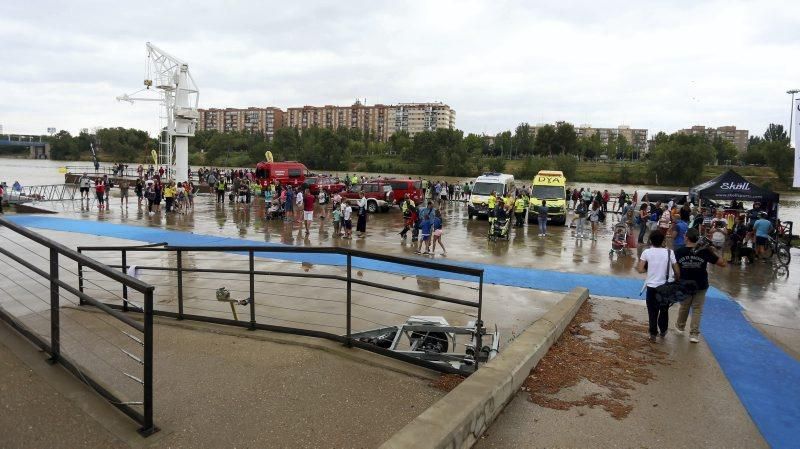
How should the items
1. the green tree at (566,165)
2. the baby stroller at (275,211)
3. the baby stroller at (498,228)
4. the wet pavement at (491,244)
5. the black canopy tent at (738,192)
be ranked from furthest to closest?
the green tree at (566,165), the baby stroller at (275,211), the black canopy tent at (738,192), the baby stroller at (498,228), the wet pavement at (491,244)

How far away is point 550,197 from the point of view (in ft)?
82.4

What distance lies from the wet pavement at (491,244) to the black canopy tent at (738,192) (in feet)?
7.19

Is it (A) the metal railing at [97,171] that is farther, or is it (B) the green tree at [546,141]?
(B) the green tree at [546,141]

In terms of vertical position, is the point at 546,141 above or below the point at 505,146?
below

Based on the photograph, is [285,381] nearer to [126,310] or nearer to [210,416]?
[210,416]

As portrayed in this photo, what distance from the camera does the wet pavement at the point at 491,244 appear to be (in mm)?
12124

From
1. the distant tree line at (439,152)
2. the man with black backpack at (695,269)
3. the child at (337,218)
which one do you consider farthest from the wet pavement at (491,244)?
the distant tree line at (439,152)

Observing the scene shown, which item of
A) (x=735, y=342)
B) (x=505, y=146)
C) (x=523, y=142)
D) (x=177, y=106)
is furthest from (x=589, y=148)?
(x=735, y=342)

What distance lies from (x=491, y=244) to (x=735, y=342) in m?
11.0

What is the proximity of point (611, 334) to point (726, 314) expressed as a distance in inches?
142

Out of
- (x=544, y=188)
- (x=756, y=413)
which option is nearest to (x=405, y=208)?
(x=544, y=188)

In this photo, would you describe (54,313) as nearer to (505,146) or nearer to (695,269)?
(695,269)

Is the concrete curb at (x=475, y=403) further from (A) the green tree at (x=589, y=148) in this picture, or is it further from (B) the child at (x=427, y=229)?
(A) the green tree at (x=589, y=148)

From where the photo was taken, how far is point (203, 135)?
13675cm
